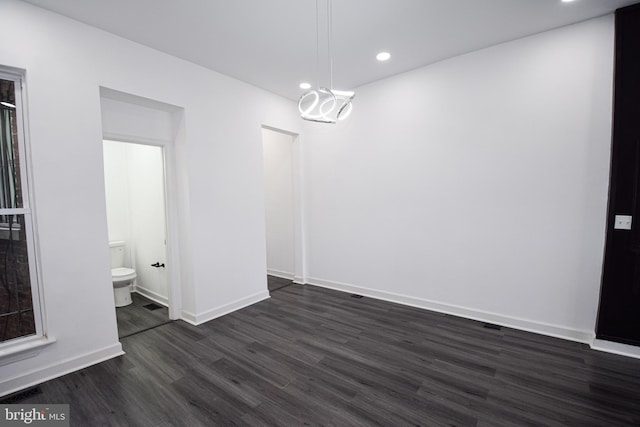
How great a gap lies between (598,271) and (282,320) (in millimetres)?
3364

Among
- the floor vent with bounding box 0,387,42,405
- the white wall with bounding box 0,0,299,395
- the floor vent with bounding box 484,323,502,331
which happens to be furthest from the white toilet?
the floor vent with bounding box 484,323,502,331

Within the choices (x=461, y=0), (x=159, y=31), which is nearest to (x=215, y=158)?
(x=159, y=31)

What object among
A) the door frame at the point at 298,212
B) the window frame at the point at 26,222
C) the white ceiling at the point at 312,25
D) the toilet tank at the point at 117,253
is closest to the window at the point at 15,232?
the window frame at the point at 26,222

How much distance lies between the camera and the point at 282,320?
3467mm

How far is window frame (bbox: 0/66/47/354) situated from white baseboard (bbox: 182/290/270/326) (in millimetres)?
1297

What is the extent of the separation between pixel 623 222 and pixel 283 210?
174 inches

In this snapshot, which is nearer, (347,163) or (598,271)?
(598,271)

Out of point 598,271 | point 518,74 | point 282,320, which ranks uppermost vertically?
point 518,74

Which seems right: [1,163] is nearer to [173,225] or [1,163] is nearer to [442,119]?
[173,225]

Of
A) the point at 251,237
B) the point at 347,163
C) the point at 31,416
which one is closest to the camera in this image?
the point at 31,416

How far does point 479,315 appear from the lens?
11.0 feet

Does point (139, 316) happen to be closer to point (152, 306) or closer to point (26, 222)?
point (152, 306)

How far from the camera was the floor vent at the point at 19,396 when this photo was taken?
6.86ft

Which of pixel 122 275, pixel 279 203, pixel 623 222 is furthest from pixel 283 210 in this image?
pixel 623 222
